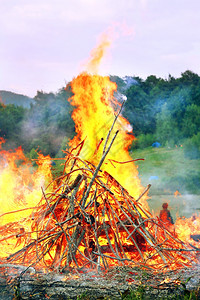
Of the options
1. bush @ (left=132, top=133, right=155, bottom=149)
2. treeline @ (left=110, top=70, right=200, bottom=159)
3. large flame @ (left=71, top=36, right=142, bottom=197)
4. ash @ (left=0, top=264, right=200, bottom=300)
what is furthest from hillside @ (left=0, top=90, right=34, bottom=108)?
ash @ (left=0, top=264, right=200, bottom=300)

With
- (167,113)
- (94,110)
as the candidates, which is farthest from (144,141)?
(94,110)

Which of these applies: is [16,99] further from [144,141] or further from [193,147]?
[193,147]

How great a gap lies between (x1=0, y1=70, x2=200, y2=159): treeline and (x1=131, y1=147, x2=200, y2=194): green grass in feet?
2.06

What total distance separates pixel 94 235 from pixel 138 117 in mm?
23004

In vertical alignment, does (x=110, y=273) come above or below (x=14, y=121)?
below

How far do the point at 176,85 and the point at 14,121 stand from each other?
13.2 meters

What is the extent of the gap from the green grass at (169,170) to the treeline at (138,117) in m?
0.63

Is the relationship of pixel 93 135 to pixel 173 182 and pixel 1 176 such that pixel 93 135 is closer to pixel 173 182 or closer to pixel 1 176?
pixel 1 176

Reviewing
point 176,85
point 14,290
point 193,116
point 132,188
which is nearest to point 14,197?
point 132,188

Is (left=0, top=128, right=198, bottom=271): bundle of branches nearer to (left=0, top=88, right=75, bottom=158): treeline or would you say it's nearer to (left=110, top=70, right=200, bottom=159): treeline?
(left=0, top=88, right=75, bottom=158): treeline

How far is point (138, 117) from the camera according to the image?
27781 millimetres

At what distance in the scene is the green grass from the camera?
20656 mm

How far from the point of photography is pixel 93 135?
6598mm

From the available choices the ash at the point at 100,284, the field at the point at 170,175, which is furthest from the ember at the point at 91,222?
the field at the point at 170,175
